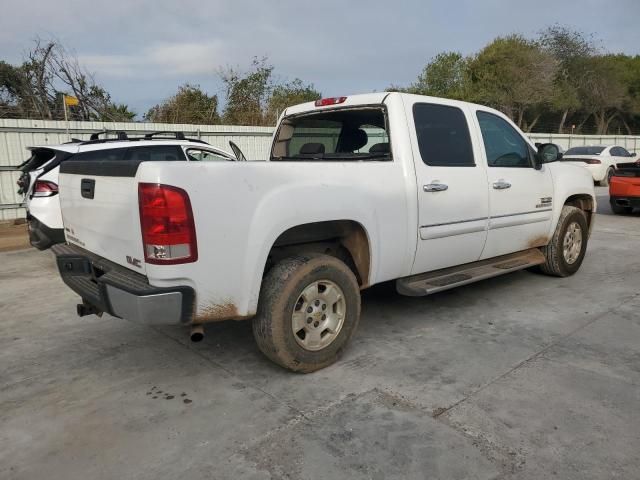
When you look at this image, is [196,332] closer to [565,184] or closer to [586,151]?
[565,184]

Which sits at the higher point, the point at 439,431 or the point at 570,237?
the point at 570,237

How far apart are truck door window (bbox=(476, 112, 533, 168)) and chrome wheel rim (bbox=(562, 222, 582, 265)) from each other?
114 cm

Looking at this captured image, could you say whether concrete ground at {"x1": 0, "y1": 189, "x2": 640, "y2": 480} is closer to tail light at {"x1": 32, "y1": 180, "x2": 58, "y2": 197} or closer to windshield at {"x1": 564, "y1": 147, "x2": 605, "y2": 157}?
tail light at {"x1": 32, "y1": 180, "x2": 58, "y2": 197}

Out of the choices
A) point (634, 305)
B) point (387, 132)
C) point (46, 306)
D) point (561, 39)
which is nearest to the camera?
point (387, 132)

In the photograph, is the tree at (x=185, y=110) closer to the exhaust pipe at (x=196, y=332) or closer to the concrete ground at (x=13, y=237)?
the concrete ground at (x=13, y=237)

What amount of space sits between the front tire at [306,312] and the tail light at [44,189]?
436cm

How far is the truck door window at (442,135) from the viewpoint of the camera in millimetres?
4188

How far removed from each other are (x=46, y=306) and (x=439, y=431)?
424 cm

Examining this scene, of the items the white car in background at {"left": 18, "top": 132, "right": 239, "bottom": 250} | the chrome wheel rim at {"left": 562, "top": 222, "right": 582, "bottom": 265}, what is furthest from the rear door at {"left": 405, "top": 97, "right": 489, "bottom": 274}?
the white car in background at {"left": 18, "top": 132, "right": 239, "bottom": 250}

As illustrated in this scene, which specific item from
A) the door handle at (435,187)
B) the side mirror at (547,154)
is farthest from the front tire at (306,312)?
the side mirror at (547,154)

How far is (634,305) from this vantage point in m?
4.98

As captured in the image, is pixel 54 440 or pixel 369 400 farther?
pixel 369 400

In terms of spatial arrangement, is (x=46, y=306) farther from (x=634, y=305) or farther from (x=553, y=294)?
(x=634, y=305)

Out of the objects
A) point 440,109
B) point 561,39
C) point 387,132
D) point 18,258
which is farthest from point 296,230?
point 561,39
